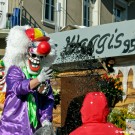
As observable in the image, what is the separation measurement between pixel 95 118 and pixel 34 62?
74.8 inches

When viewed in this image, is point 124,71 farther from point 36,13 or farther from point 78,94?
point 36,13

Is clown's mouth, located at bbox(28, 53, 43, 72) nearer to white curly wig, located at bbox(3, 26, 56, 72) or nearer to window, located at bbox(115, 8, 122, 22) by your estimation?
white curly wig, located at bbox(3, 26, 56, 72)

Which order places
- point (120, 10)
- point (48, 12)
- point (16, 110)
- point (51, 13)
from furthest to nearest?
point (120, 10), point (51, 13), point (48, 12), point (16, 110)

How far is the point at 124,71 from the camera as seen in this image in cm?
677

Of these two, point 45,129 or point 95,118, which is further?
point 45,129

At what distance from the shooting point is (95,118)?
277 centimetres

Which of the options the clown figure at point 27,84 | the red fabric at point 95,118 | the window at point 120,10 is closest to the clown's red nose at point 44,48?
the clown figure at point 27,84

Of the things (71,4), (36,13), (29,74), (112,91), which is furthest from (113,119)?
(71,4)

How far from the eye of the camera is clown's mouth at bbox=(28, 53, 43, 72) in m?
4.55

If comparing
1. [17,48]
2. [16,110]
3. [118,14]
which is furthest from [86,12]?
[16,110]

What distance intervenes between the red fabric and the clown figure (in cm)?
137

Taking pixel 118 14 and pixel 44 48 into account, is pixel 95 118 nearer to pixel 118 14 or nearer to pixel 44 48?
pixel 44 48

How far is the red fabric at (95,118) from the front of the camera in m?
2.76

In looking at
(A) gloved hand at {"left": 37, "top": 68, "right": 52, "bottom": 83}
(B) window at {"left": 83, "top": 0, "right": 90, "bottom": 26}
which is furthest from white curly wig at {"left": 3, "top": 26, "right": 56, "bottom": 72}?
(B) window at {"left": 83, "top": 0, "right": 90, "bottom": 26}
